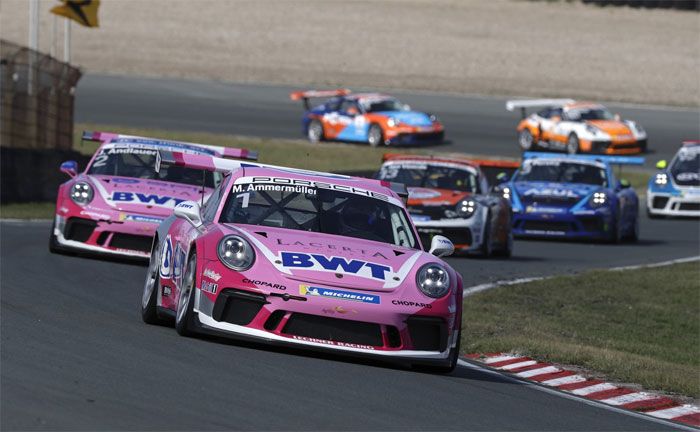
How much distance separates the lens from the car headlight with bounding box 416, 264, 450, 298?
8.86 m

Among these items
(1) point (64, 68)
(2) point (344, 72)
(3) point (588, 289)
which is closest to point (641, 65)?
(2) point (344, 72)

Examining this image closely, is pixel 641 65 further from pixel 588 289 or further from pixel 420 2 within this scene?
pixel 588 289

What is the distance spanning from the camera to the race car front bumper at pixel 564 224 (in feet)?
71.4

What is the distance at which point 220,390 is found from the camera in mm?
7273

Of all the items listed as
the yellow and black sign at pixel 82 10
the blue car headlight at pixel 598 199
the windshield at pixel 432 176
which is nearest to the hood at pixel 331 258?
the windshield at pixel 432 176

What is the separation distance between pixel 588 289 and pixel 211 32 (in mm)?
47576

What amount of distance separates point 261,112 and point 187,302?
3393cm

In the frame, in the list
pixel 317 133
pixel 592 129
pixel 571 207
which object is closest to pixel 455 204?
pixel 571 207

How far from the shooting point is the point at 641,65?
5747cm

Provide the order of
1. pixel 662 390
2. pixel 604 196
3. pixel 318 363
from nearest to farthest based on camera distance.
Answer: pixel 318 363, pixel 662 390, pixel 604 196

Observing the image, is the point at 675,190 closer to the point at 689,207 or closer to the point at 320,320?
the point at 689,207

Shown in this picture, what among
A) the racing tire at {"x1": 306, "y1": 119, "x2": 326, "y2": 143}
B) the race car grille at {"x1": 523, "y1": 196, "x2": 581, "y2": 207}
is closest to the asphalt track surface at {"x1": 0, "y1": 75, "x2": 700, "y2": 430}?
the race car grille at {"x1": 523, "y1": 196, "x2": 581, "y2": 207}

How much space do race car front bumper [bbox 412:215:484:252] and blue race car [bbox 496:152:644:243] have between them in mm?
2847

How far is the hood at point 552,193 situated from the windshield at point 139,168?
24.2 feet
